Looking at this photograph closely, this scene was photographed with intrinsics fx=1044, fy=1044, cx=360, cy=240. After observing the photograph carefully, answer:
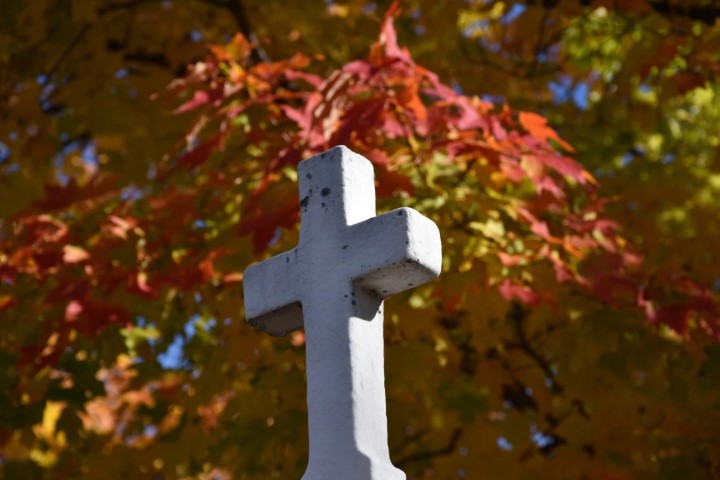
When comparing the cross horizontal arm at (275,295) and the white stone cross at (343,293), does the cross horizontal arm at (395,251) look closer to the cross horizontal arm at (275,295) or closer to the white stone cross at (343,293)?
the white stone cross at (343,293)

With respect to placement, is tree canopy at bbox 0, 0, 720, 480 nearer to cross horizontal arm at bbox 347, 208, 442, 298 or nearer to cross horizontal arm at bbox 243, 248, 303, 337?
cross horizontal arm at bbox 243, 248, 303, 337

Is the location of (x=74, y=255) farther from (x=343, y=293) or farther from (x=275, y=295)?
(x=343, y=293)

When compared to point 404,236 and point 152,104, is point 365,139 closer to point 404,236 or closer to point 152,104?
point 404,236

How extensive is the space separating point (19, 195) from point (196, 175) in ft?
3.92

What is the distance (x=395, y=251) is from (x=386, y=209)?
176 cm

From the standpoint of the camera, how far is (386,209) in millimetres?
3889

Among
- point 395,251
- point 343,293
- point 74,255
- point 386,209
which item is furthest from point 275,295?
point 74,255

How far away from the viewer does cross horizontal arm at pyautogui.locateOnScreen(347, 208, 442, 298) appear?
213 centimetres

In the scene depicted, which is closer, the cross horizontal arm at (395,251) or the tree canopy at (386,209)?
the cross horizontal arm at (395,251)

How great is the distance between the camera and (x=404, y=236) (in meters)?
2.13

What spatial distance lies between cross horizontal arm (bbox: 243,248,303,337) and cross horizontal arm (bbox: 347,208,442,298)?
0.62 feet

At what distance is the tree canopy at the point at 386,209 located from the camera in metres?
3.84

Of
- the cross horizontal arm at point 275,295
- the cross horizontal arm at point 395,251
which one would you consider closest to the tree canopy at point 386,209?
the cross horizontal arm at point 275,295

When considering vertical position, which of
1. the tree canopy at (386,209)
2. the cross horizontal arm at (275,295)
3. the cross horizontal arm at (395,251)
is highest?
the cross horizontal arm at (395,251)
